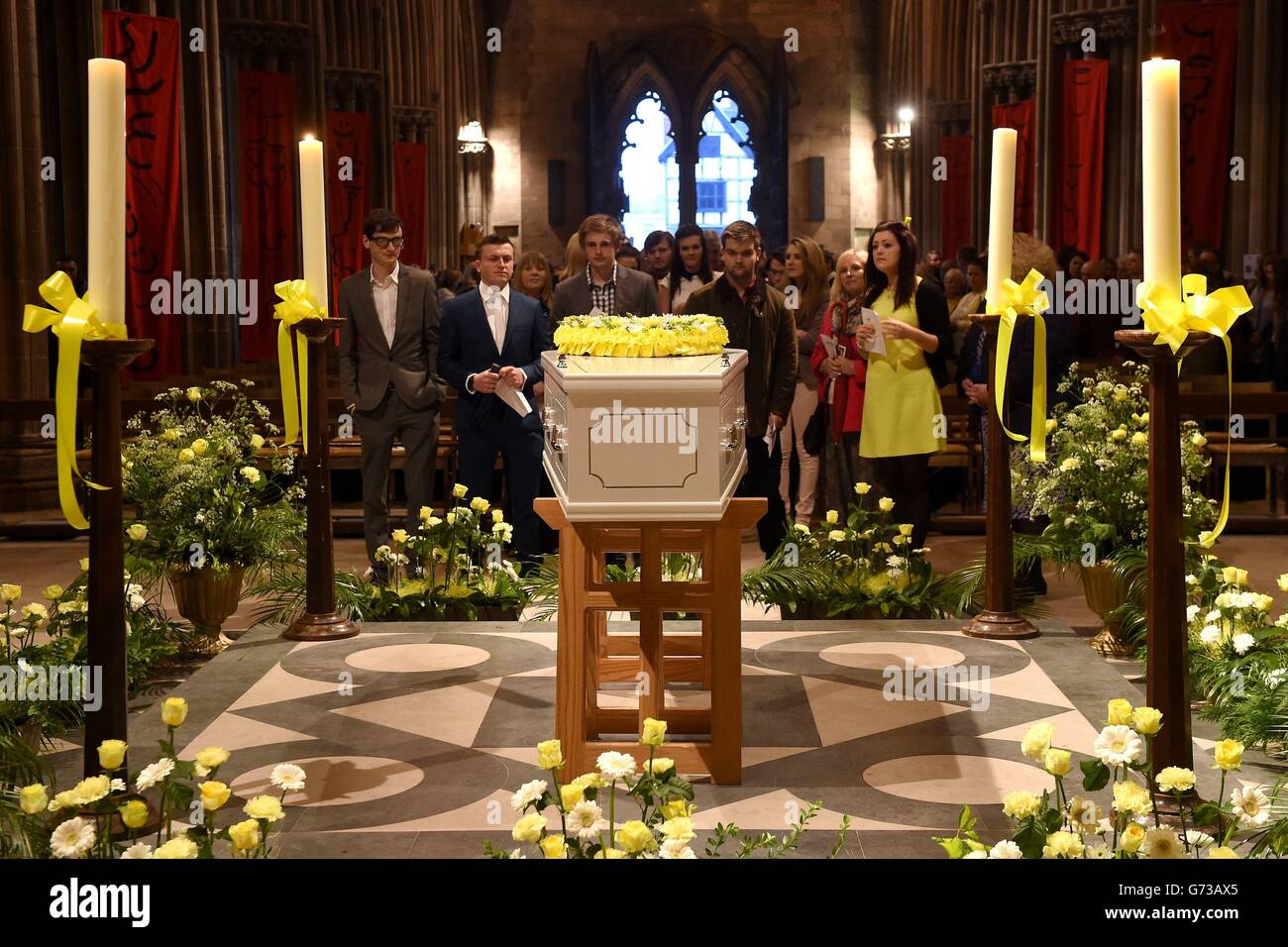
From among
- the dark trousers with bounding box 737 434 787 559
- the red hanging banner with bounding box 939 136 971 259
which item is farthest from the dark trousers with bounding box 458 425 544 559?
the red hanging banner with bounding box 939 136 971 259

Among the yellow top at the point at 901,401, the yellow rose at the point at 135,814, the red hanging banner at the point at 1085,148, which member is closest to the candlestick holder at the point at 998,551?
the yellow top at the point at 901,401

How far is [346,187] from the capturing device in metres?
17.1

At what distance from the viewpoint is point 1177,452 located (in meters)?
3.06

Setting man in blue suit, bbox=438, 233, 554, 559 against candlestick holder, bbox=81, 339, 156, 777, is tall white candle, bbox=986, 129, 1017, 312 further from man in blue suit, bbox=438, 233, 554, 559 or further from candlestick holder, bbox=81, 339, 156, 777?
candlestick holder, bbox=81, 339, 156, 777

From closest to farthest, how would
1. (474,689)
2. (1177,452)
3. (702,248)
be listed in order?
(1177,452) → (474,689) → (702,248)

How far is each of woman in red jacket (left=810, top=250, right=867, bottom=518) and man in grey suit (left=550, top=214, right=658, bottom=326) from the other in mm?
922

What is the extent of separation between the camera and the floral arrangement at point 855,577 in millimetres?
5738

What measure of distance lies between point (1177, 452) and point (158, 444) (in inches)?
155

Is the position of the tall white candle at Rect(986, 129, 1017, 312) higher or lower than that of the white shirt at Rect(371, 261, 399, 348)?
higher

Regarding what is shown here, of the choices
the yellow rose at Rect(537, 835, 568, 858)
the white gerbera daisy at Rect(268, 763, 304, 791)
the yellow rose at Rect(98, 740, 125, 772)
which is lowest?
the yellow rose at Rect(537, 835, 568, 858)

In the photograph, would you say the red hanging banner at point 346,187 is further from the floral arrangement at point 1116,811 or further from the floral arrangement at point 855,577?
the floral arrangement at point 1116,811

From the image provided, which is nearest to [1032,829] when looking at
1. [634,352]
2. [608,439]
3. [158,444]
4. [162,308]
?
[608,439]

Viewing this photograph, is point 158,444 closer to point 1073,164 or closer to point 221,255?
point 221,255

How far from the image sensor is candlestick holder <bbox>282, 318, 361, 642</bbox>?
5.12 m
